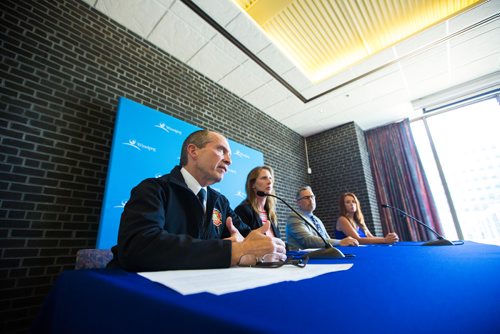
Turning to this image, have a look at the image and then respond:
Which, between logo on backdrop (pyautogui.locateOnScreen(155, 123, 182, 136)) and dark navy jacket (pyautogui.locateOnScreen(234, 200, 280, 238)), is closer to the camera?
dark navy jacket (pyautogui.locateOnScreen(234, 200, 280, 238))

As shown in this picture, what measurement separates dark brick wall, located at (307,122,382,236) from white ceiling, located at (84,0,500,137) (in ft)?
1.65

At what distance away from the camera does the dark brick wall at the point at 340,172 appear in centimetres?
462

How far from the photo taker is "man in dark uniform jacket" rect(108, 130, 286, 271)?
70cm

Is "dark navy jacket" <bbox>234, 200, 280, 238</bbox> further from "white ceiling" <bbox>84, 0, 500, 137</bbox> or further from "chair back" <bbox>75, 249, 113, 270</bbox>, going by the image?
"white ceiling" <bbox>84, 0, 500, 137</bbox>

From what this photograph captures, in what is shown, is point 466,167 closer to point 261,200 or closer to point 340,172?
point 340,172

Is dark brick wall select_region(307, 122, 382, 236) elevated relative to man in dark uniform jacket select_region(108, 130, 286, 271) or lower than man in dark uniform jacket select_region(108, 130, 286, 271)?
elevated

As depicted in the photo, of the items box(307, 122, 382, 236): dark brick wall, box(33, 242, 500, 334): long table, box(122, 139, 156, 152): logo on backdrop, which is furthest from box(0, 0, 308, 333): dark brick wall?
box(307, 122, 382, 236): dark brick wall

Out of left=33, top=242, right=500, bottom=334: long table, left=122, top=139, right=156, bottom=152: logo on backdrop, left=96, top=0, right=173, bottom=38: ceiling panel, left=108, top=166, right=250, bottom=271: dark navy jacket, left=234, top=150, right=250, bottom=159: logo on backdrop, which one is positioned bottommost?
left=33, top=242, right=500, bottom=334: long table

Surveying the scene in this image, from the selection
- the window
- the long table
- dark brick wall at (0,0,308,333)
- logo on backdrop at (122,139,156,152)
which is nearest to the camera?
the long table

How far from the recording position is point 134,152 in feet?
7.39

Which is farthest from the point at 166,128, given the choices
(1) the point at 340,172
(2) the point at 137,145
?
(1) the point at 340,172

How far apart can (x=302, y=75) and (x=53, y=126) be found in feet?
10.3

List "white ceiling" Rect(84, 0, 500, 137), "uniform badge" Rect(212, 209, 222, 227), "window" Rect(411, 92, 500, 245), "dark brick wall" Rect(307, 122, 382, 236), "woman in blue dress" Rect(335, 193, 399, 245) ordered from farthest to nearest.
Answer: "dark brick wall" Rect(307, 122, 382, 236), "window" Rect(411, 92, 500, 245), "woman in blue dress" Rect(335, 193, 399, 245), "white ceiling" Rect(84, 0, 500, 137), "uniform badge" Rect(212, 209, 222, 227)

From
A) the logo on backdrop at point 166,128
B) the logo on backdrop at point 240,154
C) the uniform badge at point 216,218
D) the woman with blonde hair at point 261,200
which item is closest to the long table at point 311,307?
the uniform badge at point 216,218
